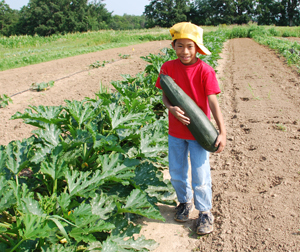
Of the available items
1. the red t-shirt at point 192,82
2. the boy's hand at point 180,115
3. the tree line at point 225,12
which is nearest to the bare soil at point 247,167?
the red t-shirt at point 192,82

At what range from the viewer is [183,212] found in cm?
280

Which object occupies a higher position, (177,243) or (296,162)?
(296,162)

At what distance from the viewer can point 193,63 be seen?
7.80ft

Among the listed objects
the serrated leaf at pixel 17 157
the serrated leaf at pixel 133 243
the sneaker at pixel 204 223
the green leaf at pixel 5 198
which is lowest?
the sneaker at pixel 204 223

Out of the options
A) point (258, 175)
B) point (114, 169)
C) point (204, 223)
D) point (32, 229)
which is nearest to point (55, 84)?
point (114, 169)

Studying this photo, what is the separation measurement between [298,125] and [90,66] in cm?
811

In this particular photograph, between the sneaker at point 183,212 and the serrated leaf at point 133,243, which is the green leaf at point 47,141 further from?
the sneaker at point 183,212

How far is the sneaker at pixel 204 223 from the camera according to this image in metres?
2.58

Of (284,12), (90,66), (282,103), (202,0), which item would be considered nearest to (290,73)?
(282,103)

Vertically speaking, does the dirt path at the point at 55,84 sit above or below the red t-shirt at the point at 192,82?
below

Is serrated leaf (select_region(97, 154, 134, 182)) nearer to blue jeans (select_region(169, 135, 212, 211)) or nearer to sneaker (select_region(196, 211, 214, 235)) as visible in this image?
blue jeans (select_region(169, 135, 212, 211))

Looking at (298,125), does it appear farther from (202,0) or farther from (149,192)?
(202,0)

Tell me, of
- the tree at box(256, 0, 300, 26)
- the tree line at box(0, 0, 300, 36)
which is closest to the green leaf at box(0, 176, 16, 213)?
the tree line at box(0, 0, 300, 36)

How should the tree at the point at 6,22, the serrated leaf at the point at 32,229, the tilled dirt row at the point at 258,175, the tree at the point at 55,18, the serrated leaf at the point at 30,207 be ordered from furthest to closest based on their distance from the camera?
the tree at the point at 6,22
the tree at the point at 55,18
the tilled dirt row at the point at 258,175
the serrated leaf at the point at 30,207
the serrated leaf at the point at 32,229
